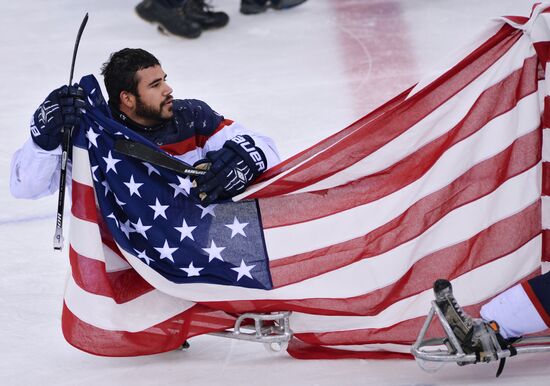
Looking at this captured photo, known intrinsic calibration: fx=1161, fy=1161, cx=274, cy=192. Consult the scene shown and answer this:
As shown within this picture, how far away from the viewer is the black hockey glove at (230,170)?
3166 millimetres

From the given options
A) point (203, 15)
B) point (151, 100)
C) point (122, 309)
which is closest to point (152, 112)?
point (151, 100)

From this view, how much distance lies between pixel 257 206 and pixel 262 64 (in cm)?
273

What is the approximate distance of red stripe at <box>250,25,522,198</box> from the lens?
3.20m

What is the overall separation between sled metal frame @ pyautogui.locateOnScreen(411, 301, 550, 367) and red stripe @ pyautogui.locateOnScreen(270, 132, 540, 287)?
306mm

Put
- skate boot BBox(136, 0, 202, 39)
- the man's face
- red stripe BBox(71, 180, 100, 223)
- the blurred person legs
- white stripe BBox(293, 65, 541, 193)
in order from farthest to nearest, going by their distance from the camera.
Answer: the blurred person legs < skate boot BBox(136, 0, 202, 39) < the man's face < red stripe BBox(71, 180, 100, 223) < white stripe BBox(293, 65, 541, 193)

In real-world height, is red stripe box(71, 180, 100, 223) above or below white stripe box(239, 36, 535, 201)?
below

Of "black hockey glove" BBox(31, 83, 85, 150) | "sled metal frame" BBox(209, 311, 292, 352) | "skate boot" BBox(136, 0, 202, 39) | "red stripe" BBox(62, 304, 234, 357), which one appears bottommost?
"skate boot" BBox(136, 0, 202, 39)

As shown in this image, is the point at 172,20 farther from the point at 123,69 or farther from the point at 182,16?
the point at 123,69

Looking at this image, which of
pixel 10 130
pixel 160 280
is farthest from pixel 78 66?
pixel 160 280

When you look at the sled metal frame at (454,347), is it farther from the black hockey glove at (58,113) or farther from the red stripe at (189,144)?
the black hockey glove at (58,113)

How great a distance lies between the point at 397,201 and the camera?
3.19m

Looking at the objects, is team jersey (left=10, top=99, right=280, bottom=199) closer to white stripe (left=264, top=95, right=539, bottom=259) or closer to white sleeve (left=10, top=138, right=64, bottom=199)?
white sleeve (left=10, top=138, right=64, bottom=199)

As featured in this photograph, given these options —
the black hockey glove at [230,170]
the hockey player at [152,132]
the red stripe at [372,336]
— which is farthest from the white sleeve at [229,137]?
the red stripe at [372,336]

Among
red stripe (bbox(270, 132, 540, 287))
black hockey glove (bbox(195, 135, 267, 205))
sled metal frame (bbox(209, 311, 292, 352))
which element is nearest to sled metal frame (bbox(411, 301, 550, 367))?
red stripe (bbox(270, 132, 540, 287))
